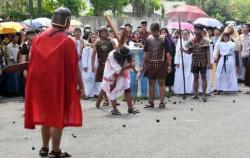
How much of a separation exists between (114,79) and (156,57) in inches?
53.0

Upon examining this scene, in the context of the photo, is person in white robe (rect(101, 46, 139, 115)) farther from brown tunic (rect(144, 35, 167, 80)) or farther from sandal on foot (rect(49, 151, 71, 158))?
sandal on foot (rect(49, 151, 71, 158))

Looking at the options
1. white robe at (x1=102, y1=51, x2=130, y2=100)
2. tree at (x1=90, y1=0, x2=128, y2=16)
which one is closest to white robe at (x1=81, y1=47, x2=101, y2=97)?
white robe at (x1=102, y1=51, x2=130, y2=100)

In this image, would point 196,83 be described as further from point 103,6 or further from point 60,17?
point 103,6

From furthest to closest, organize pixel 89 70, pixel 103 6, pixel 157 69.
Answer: pixel 103 6
pixel 89 70
pixel 157 69

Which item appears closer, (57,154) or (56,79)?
(56,79)

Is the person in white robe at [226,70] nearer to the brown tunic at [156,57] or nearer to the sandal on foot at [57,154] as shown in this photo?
Answer: the brown tunic at [156,57]

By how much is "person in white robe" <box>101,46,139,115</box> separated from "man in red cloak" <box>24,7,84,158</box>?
14.2 ft

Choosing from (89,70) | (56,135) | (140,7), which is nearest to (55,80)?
(56,135)

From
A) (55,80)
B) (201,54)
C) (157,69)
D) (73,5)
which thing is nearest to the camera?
(55,80)

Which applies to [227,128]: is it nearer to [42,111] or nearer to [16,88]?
[42,111]

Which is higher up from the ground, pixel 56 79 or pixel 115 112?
pixel 56 79

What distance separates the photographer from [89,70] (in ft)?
52.8

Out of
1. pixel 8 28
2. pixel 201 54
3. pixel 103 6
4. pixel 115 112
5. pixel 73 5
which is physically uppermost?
pixel 73 5

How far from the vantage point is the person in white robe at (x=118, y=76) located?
12.5 meters
